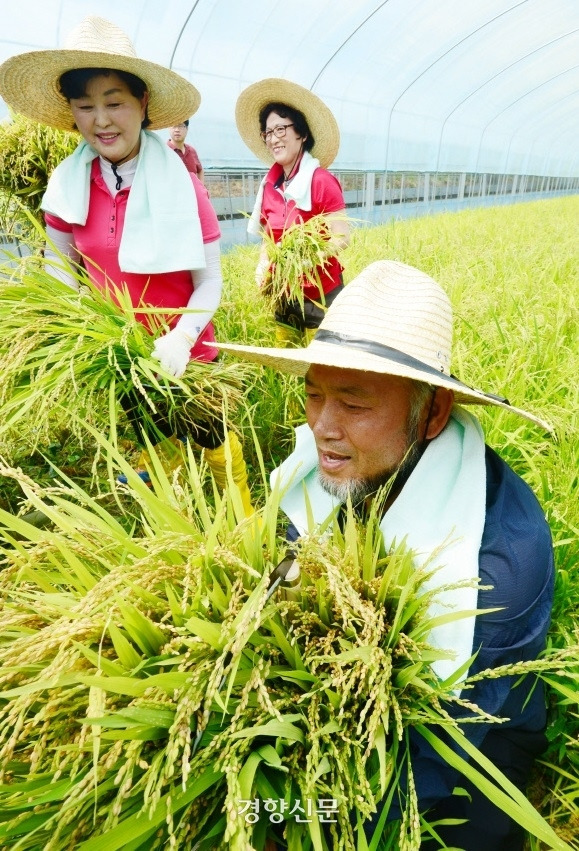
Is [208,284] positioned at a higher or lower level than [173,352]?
higher

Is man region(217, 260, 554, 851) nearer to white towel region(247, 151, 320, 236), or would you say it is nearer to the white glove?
the white glove

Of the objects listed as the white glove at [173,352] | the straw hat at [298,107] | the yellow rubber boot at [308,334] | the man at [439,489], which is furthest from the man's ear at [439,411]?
the straw hat at [298,107]

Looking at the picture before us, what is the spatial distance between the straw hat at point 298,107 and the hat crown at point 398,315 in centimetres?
175

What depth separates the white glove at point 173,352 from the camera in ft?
4.78

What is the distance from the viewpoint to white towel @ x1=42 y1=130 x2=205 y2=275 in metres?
1.58

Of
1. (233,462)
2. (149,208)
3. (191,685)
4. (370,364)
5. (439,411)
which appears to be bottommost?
(233,462)

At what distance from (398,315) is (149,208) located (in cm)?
98

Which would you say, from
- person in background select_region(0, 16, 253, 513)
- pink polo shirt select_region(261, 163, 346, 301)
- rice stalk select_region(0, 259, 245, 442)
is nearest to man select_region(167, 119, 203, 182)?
pink polo shirt select_region(261, 163, 346, 301)

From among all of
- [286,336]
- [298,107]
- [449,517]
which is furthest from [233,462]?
[298,107]

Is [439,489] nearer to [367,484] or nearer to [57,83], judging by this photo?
[367,484]

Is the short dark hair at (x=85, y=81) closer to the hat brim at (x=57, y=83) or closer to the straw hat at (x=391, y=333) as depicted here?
the hat brim at (x=57, y=83)

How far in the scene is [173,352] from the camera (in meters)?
1.48

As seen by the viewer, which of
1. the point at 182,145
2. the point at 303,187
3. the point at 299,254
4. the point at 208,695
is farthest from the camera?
the point at 182,145

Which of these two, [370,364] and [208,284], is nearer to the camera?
[370,364]
